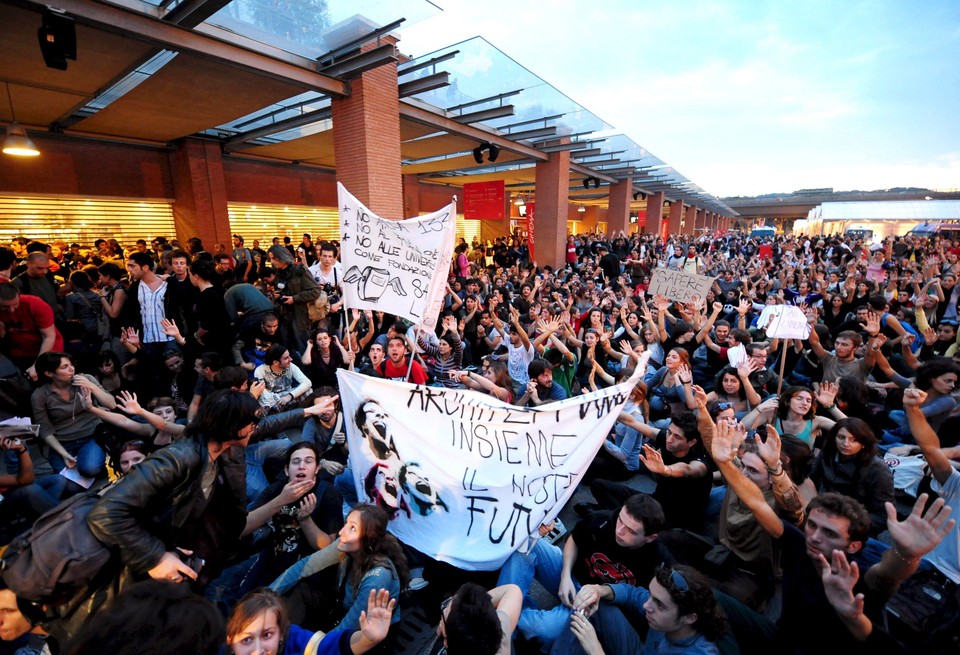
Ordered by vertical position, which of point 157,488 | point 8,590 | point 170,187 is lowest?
point 8,590

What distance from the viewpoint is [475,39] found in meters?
8.85

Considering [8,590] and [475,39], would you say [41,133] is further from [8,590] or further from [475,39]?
[8,590]

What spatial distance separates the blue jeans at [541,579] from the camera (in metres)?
2.46

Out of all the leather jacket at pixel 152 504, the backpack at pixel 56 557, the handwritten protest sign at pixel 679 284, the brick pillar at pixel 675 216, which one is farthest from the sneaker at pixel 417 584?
the brick pillar at pixel 675 216

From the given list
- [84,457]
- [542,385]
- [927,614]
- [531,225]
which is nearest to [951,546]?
[927,614]

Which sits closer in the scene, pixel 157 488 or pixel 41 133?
pixel 157 488

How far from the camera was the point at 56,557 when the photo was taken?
1707mm

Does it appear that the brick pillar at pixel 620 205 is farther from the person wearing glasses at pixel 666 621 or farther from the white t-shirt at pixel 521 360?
the person wearing glasses at pixel 666 621

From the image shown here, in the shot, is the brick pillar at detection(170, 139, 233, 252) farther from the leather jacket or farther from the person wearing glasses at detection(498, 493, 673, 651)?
the person wearing glasses at detection(498, 493, 673, 651)

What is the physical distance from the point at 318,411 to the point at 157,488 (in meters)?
1.82

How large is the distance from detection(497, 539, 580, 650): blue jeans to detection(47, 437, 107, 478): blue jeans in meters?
3.94

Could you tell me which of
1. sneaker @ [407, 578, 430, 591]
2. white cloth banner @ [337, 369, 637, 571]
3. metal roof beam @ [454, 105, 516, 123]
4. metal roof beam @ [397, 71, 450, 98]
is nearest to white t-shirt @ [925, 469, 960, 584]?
white cloth banner @ [337, 369, 637, 571]

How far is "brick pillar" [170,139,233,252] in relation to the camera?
13164 millimetres

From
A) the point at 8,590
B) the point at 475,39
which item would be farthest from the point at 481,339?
the point at 475,39
